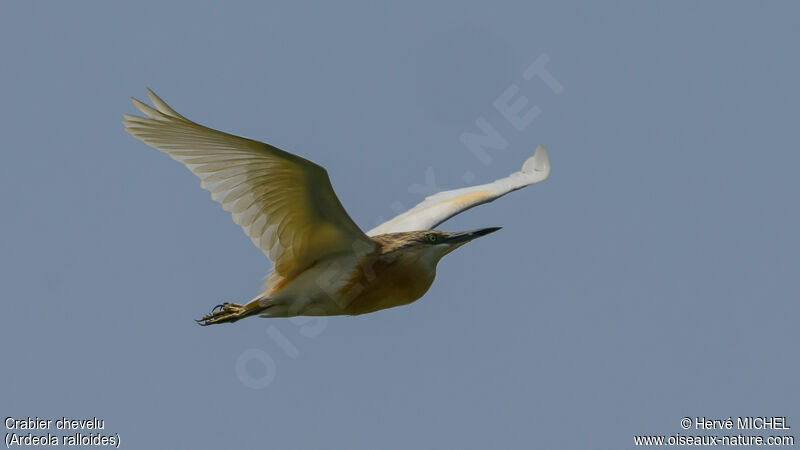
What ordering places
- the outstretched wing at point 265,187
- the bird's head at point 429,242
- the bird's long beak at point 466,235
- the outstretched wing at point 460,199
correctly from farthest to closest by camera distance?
A: the outstretched wing at point 460,199 < the bird's long beak at point 466,235 < the bird's head at point 429,242 < the outstretched wing at point 265,187

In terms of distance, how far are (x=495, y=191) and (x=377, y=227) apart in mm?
1568

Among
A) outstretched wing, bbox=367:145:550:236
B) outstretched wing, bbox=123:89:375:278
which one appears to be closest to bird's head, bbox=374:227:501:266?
outstretched wing, bbox=123:89:375:278

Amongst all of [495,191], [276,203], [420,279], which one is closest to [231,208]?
[276,203]

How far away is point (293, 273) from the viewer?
36.5 ft

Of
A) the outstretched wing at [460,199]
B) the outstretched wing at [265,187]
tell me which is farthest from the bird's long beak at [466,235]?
the outstretched wing at [460,199]

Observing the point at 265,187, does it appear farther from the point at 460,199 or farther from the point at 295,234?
the point at 460,199

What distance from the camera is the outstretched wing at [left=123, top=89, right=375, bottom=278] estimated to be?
977 centimetres

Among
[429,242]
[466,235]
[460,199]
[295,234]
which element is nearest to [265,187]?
[295,234]

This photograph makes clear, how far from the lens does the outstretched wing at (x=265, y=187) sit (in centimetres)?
977

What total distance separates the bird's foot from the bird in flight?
1cm

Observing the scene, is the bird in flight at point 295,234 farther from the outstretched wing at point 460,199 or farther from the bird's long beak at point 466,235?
the outstretched wing at point 460,199

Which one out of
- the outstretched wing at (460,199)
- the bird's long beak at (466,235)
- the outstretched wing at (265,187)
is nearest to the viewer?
the outstretched wing at (265,187)

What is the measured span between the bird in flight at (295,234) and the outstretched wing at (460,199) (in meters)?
1.67

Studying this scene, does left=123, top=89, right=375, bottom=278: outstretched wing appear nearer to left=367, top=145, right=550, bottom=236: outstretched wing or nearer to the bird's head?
the bird's head
